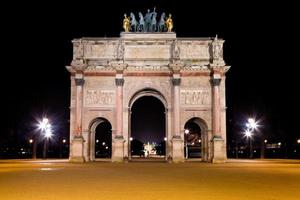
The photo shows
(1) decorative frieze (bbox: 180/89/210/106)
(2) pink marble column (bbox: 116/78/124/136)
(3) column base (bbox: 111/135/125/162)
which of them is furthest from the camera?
(1) decorative frieze (bbox: 180/89/210/106)

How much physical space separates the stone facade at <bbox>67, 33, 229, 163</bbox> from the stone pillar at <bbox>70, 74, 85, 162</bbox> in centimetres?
10

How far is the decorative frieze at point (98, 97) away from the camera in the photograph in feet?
156

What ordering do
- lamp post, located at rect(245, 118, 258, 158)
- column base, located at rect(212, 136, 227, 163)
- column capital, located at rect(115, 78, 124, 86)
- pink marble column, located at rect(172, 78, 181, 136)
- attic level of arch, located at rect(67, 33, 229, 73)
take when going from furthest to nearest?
lamp post, located at rect(245, 118, 258, 158), attic level of arch, located at rect(67, 33, 229, 73), column capital, located at rect(115, 78, 124, 86), pink marble column, located at rect(172, 78, 181, 136), column base, located at rect(212, 136, 227, 163)

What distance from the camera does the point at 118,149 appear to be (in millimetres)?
45469

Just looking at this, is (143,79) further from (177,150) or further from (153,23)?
(177,150)

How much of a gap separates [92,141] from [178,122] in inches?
375

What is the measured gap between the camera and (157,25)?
49.2 metres

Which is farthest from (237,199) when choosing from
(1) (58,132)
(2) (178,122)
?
(1) (58,132)

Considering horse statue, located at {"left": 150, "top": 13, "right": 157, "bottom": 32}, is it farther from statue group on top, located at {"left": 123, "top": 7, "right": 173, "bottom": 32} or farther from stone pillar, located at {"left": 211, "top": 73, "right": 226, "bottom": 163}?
stone pillar, located at {"left": 211, "top": 73, "right": 226, "bottom": 163}

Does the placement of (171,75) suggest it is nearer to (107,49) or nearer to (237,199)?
(107,49)

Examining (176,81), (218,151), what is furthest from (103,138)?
(218,151)

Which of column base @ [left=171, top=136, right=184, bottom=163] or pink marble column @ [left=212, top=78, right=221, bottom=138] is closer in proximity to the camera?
column base @ [left=171, top=136, right=184, bottom=163]

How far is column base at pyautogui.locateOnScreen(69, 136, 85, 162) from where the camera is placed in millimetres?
45375

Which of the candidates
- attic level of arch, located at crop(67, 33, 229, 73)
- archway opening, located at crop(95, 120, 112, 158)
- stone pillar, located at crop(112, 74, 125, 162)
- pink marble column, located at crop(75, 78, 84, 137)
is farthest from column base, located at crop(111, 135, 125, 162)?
archway opening, located at crop(95, 120, 112, 158)
